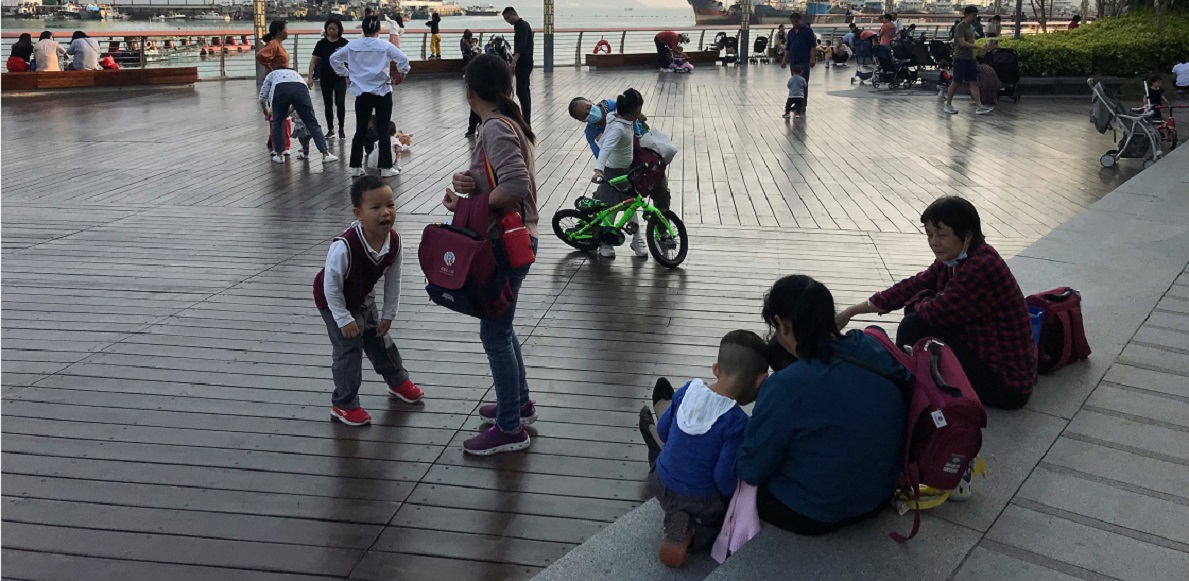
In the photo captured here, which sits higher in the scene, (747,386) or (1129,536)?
(747,386)

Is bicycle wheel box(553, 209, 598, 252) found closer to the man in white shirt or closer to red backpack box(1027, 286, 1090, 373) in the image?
red backpack box(1027, 286, 1090, 373)

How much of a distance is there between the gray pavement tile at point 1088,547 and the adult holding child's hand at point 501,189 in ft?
5.94

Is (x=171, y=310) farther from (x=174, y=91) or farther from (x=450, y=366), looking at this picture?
(x=174, y=91)

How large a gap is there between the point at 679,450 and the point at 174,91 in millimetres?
18042

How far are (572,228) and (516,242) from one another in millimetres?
3489

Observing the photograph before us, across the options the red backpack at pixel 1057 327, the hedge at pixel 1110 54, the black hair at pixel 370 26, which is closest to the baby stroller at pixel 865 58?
the hedge at pixel 1110 54

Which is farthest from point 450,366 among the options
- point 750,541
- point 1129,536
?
point 1129,536

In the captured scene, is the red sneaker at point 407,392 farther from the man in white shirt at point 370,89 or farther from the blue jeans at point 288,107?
the blue jeans at point 288,107

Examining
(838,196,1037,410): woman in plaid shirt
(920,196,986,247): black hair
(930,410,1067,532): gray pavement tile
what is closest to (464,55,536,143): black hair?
(838,196,1037,410): woman in plaid shirt

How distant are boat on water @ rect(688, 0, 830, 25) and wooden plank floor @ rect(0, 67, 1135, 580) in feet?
153

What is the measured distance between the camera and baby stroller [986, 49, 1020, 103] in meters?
17.5

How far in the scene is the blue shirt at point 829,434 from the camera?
9.30 ft

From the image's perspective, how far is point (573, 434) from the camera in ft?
13.6

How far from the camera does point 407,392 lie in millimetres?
4449
